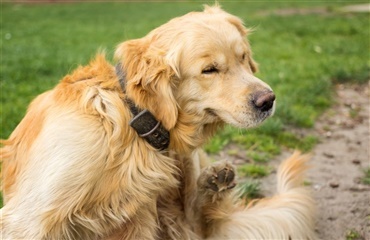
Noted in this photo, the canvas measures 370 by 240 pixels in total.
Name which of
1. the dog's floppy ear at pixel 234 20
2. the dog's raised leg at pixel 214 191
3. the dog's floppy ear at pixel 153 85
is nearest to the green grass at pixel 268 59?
the dog's floppy ear at pixel 234 20

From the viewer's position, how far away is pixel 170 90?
3059 millimetres

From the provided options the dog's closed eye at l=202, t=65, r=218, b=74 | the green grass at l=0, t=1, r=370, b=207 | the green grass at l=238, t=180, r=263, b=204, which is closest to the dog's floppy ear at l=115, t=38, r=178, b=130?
the dog's closed eye at l=202, t=65, r=218, b=74

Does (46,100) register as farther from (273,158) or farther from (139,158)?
(273,158)

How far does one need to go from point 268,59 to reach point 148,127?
6.37m

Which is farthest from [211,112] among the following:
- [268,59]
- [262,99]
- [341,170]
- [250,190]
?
[268,59]

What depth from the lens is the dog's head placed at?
10.0 ft

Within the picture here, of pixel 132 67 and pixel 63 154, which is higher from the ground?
pixel 132 67

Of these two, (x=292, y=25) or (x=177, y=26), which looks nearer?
(x=177, y=26)

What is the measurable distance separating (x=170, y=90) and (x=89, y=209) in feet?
2.92

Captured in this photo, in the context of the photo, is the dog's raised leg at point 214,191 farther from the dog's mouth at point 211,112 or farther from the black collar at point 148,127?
the black collar at point 148,127

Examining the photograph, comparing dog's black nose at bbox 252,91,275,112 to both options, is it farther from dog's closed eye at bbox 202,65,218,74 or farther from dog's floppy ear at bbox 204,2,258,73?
dog's floppy ear at bbox 204,2,258,73

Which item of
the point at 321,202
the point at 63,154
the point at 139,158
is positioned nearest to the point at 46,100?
the point at 63,154

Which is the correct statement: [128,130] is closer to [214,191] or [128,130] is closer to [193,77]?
[193,77]

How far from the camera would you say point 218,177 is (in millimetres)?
3553
